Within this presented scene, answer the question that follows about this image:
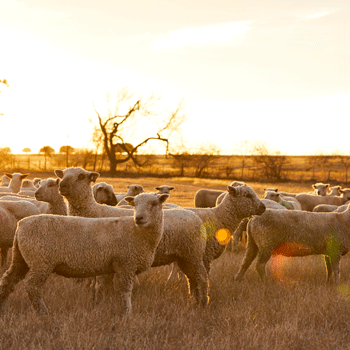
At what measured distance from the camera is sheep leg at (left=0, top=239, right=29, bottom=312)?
15.3 ft

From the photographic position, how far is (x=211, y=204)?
47.4ft

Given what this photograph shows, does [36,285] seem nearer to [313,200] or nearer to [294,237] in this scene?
[294,237]

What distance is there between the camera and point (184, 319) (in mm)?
4707

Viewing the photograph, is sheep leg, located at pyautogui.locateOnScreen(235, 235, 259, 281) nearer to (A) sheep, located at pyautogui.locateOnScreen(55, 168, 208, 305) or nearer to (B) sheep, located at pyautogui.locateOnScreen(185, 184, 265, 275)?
(B) sheep, located at pyautogui.locateOnScreen(185, 184, 265, 275)

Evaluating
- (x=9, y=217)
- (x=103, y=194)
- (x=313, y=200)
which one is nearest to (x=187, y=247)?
(x=103, y=194)

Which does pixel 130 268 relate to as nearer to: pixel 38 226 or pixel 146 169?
pixel 38 226

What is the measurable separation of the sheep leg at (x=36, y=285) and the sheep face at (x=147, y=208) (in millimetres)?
1164

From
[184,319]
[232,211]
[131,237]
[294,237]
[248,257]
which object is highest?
[232,211]

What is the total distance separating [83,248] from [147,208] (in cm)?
88

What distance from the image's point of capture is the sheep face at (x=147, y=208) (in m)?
4.70

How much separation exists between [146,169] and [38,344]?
42443mm

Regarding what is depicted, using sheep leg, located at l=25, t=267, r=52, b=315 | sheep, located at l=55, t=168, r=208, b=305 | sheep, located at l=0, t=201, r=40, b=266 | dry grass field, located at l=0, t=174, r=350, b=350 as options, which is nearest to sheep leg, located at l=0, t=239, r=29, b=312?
dry grass field, located at l=0, t=174, r=350, b=350

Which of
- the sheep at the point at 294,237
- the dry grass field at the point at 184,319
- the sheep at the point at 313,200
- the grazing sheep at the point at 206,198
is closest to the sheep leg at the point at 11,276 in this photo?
the dry grass field at the point at 184,319

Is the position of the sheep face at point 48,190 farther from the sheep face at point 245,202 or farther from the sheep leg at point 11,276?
the sheep face at point 245,202
